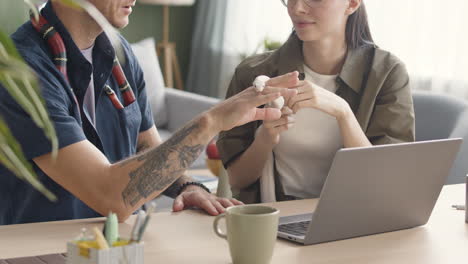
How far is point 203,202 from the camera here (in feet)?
4.78

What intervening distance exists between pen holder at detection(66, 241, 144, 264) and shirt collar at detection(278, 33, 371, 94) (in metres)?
1.11

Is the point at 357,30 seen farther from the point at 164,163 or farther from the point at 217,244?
the point at 217,244

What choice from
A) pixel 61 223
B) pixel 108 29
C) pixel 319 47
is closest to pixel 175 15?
pixel 319 47

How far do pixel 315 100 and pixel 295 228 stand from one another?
40 centimetres

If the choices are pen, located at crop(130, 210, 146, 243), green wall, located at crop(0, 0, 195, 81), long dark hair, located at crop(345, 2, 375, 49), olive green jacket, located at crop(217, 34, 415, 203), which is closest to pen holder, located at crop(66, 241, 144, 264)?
pen, located at crop(130, 210, 146, 243)

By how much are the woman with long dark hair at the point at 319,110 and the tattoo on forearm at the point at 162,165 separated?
1.39 ft

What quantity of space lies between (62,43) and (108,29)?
3.42ft

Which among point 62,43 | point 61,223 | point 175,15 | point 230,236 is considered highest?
point 62,43

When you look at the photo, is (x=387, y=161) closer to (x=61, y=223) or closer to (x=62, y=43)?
(x=61, y=223)

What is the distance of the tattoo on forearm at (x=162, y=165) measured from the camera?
1350mm

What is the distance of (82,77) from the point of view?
5.16 feet

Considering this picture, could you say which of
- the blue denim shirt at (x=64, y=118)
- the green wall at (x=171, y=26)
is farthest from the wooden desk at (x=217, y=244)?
the green wall at (x=171, y=26)

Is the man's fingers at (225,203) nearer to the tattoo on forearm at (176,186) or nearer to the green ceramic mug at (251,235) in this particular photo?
→ the tattoo on forearm at (176,186)

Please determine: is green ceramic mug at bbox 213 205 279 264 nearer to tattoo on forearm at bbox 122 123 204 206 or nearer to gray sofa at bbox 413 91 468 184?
tattoo on forearm at bbox 122 123 204 206
